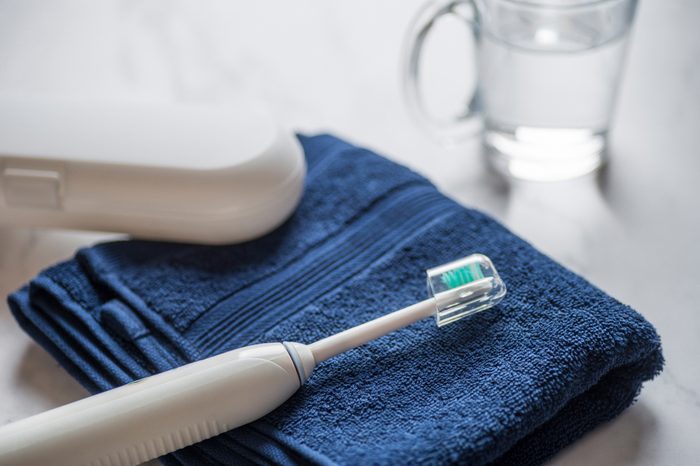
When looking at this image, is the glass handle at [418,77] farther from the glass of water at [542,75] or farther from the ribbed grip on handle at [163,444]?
the ribbed grip on handle at [163,444]

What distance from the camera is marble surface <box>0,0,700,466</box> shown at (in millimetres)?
626

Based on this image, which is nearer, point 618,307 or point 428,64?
point 618,307

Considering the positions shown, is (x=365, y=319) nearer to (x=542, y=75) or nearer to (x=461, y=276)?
(x=461, y=276)

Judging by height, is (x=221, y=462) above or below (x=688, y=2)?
below

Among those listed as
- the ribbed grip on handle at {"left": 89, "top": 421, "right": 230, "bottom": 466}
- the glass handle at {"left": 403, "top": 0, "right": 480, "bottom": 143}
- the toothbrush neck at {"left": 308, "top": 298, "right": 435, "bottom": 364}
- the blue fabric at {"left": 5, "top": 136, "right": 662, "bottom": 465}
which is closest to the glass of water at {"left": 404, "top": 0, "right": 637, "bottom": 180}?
the glass handle at {"left": 403, "top": 0, "right": 480, "bottom": 143}

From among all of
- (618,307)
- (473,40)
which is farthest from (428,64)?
(618,307)

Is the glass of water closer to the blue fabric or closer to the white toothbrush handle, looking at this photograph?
the blue fabric

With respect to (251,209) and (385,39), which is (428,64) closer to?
(385,39)

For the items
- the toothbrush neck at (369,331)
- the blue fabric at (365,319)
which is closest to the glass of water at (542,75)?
the blue fabric at (365,319)

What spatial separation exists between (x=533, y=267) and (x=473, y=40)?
0.22 meters

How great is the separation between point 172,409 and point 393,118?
1.40ft

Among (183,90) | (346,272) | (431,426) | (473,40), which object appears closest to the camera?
(431,426)

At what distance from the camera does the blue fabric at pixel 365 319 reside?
21.1 inches

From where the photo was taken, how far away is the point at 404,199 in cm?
70
